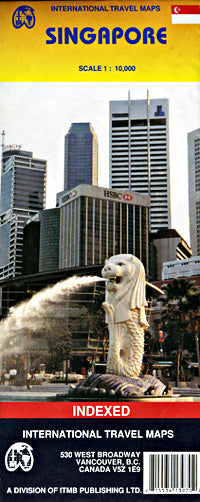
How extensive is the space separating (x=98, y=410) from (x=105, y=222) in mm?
36865

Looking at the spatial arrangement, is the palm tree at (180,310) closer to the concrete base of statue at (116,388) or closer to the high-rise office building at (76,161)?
the concrete base of statue at (116,388)

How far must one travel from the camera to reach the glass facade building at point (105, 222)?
41.4m

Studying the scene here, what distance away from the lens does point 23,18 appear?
578cm

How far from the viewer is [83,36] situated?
19.1ft

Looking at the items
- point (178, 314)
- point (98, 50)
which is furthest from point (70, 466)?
point (178, 314)

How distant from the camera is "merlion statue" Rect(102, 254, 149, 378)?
36.6 ft

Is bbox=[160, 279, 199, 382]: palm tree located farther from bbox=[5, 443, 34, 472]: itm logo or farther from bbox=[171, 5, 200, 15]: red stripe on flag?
bbox=[5, 443, 34, 472]: itm logo

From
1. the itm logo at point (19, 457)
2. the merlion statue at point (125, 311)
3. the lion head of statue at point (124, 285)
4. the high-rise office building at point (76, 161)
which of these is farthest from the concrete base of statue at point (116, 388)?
the high-rise office building at point (76, 161)

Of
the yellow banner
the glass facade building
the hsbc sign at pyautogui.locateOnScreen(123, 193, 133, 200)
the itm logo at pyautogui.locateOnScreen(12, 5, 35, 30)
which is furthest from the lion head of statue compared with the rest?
the hsbc sign at pyautogui.locateOnScreen(123, 193, 133, 200)

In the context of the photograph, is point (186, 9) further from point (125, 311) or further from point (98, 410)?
point (125, 311)

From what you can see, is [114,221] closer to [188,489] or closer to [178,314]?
[178,314]

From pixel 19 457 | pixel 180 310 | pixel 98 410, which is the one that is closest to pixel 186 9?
pixel 98 410

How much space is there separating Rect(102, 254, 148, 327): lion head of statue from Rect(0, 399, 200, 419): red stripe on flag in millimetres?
5777

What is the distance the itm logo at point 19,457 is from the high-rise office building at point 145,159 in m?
47.3
